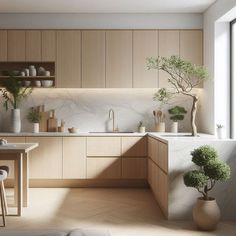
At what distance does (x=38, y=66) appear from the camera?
669 cm

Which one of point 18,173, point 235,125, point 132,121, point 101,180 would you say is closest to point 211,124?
point 235,125

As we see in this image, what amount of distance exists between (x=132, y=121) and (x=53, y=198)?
78.8 inches

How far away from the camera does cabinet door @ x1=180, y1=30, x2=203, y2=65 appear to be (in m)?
6.39

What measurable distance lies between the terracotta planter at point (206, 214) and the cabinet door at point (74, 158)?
2541 mm

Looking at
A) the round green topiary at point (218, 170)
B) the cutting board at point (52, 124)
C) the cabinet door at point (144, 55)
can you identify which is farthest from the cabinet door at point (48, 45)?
the round green topiary at point (218, 170)

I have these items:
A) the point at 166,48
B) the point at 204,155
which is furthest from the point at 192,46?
the point at 204,155

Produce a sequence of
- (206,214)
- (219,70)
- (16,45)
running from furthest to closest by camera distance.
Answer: (16,45) < (219,70) < (206,214)

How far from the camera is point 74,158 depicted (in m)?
6.15

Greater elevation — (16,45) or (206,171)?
(16,45)

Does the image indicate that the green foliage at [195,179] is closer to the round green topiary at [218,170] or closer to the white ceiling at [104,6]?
the round green topiary at [218,170]

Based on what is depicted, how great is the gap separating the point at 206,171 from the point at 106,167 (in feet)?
7.94

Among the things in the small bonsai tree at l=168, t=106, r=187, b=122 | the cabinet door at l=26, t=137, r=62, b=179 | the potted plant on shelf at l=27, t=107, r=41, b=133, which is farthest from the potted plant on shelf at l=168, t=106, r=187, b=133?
the potted plant on shelf at l=27, t=107, r=41, b=133

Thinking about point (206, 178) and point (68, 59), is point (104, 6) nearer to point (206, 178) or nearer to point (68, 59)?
point (68, 59)

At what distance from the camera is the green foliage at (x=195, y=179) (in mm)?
3887
